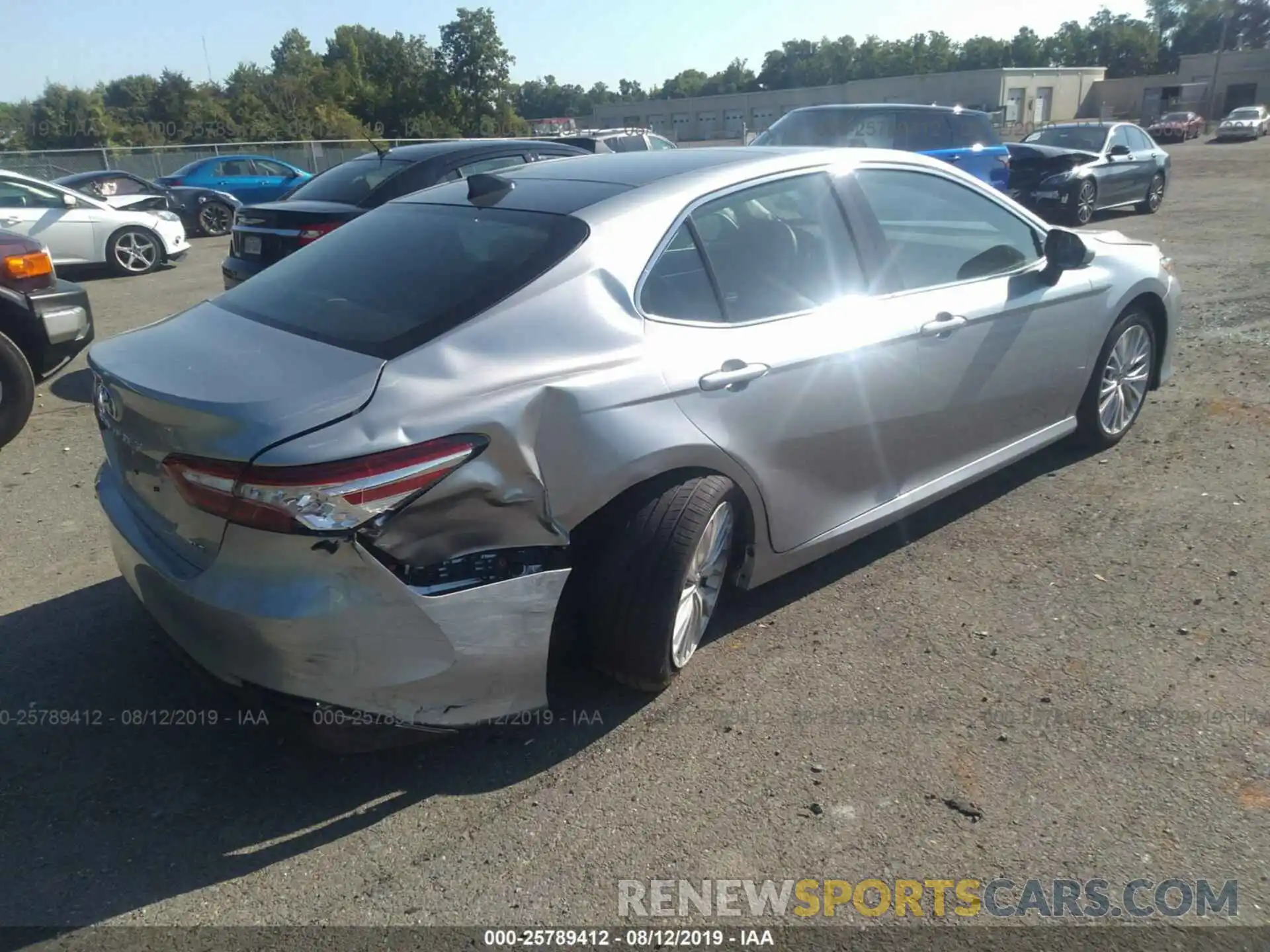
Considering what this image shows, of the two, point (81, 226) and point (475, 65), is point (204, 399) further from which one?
point (475, 65)

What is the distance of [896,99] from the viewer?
71000 millimetres

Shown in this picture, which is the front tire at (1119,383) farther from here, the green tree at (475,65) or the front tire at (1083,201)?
the green tree at (475,65)

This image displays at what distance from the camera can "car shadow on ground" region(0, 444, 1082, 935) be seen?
256 centimetres

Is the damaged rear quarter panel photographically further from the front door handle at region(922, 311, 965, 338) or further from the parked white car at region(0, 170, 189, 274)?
the parked white car at region(0, 170, 189, 274)

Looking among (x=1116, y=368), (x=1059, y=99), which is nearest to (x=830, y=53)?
(x=1059, y=99)

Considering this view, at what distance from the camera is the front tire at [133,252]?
13039 mm

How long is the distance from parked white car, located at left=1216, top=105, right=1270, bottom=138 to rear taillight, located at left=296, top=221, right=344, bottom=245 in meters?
53.4

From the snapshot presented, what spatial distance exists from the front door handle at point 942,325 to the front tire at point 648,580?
1.24 meters

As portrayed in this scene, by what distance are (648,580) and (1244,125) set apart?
57.0 m

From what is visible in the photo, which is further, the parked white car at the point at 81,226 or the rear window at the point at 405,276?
the parked white car at the point at 81,226

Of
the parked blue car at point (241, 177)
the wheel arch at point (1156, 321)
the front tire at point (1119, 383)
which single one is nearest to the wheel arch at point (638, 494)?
the front tire at point (1119, 383)

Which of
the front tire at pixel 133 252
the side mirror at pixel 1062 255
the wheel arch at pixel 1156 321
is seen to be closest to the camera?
the side mirror at pixel 1062 255

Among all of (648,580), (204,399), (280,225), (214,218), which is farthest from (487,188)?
(214,218)

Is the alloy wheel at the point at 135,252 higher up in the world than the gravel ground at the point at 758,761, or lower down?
higher up
